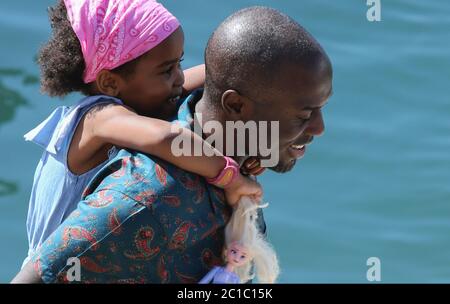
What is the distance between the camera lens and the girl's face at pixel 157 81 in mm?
2588

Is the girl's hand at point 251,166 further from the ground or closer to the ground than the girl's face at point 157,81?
closer to the ground

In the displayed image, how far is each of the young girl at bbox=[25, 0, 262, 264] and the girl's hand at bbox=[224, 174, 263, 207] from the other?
8 cm

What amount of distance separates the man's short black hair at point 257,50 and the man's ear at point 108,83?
1.16ft

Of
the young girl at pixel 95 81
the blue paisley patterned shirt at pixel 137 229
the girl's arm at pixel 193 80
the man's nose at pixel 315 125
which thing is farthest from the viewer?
the girl's arm at pixel 193 80

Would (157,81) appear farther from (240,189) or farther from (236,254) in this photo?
(236,254)

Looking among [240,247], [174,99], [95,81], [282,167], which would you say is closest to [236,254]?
[240,247]

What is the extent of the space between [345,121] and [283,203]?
801 millimetres

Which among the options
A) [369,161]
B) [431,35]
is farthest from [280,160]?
[431,35]

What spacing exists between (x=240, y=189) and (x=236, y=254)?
15 centimetres

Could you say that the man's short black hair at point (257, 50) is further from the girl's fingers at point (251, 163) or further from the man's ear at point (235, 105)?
the girl's fingers at point (251, 163)

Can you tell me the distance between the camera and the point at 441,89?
6.59m

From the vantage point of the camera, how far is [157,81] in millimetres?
2582

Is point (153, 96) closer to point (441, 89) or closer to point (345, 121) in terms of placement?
point (345, 121)

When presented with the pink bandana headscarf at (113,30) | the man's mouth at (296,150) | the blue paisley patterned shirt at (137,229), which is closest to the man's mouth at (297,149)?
the man's mouth at (296,150)
